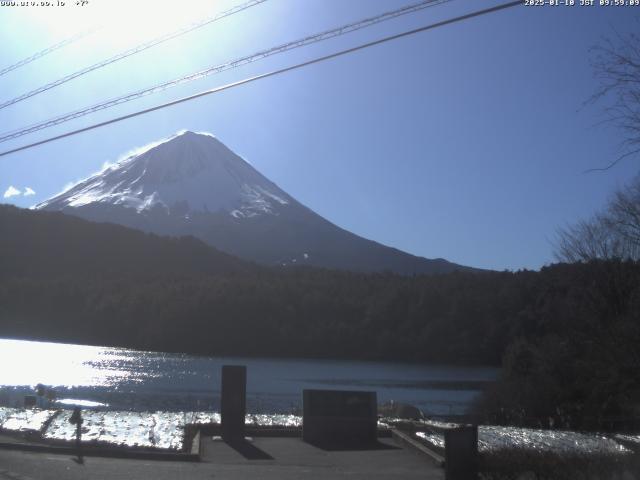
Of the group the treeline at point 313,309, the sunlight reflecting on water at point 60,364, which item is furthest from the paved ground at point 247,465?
the sunlight reflecting on water at point 60,364

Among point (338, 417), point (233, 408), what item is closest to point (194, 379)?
point (233, 408)

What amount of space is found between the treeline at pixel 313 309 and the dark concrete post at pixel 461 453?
13.1 meters

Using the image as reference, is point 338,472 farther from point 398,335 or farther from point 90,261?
point 90,261

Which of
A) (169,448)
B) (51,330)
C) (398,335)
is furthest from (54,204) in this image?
(169,448)

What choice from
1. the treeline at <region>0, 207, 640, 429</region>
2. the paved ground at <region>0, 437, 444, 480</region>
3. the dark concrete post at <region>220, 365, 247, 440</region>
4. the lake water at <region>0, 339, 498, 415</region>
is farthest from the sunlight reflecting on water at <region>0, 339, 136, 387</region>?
the paved ground at <region>0, 437, 444, 480</region>

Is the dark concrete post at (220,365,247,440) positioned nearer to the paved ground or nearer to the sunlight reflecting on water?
the paved ground

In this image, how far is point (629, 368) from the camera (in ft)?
58.6

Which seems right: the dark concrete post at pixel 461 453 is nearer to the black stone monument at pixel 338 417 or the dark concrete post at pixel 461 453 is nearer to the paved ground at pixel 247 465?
the paved ground at pixel 247 465

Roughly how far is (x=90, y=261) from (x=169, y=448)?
217 ft

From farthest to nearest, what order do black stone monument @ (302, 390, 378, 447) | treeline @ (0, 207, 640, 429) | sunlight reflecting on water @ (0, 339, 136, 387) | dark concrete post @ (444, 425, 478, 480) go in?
1. sunlight reflecting on water @ (0, 339, 136, 387)
2. treeline @ (0, 207, 640, 429)
3. black stone monument @ (302, 390, 378, 447)
4. dark concrete post @ (444, 425, 478, 480)

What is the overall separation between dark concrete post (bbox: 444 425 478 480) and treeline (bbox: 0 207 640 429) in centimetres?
1313

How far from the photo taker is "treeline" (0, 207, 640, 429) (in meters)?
31.0

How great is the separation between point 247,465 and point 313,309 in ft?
173

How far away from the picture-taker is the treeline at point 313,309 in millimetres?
31016
